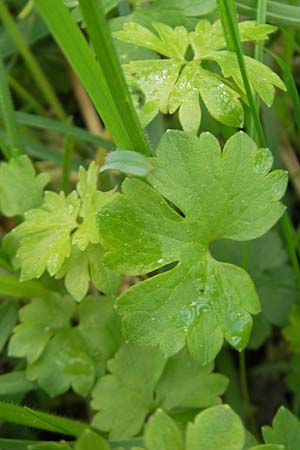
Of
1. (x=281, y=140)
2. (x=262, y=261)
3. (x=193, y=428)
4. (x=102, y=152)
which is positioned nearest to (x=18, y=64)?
(x=102, y=152)

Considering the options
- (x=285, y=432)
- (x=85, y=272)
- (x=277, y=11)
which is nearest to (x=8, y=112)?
(x=85, y=272)

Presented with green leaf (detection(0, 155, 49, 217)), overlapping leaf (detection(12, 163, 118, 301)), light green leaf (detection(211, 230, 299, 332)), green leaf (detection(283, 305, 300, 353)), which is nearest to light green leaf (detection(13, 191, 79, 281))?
overlapping leaf (detection(12, 163, 118, 301))

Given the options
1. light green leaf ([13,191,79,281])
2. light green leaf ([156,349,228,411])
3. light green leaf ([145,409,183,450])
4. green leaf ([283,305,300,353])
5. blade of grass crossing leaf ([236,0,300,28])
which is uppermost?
blade of grass crossing leaf ([236,0,300,28])

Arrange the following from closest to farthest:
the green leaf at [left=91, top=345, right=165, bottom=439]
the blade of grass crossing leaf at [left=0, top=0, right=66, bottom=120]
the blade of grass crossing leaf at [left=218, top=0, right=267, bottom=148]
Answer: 1. the blade of grass crossing leaf at [left=218, top=0, right=267, bottom=148]
2. the green leaf at [left=91, top=345, right=165, bottom=439]
3. the blade of grass crossing leaf at [left=0, top=0, right=66, bottom=120]

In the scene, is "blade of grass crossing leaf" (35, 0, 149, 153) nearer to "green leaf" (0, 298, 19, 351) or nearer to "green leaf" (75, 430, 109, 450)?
"green leaf" (75, 430, 109, 450)

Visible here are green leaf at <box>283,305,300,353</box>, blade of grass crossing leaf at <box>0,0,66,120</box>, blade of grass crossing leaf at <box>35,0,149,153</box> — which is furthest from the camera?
blade of grass crossing leaf at <box>0,0,66,120</box>

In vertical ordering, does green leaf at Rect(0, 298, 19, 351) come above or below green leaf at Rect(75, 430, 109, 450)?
below
